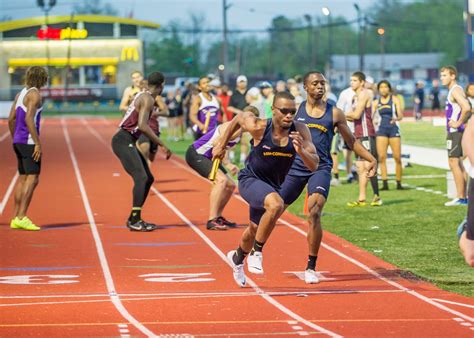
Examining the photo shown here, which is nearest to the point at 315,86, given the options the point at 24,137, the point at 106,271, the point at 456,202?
the point at 106,271

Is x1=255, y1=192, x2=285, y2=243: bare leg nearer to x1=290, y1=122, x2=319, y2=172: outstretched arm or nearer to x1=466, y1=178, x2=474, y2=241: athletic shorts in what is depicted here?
x1=290, y1=122, x2=319, y2=172: outstretched arm

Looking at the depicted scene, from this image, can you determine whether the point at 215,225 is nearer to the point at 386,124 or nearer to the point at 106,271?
the point at 106,271

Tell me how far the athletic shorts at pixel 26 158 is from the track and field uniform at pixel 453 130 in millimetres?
6134

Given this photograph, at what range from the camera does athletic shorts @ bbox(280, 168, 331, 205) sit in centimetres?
1220

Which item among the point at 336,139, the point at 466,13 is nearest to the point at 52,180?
the point at 336,139

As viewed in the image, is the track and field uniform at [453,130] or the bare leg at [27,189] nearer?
the bare leg at [27,189]

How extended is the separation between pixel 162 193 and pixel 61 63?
7583 centimetres

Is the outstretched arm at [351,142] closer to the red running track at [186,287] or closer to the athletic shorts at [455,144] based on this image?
the red running track at [186,287]

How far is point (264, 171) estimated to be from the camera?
11.7 m

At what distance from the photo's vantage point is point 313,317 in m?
10.0

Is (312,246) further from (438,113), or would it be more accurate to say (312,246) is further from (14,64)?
(14,64)

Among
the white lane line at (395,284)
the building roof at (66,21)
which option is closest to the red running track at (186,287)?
the white lane line at (395,284)

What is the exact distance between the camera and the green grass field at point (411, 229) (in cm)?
1283

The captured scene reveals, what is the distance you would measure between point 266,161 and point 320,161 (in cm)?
113
